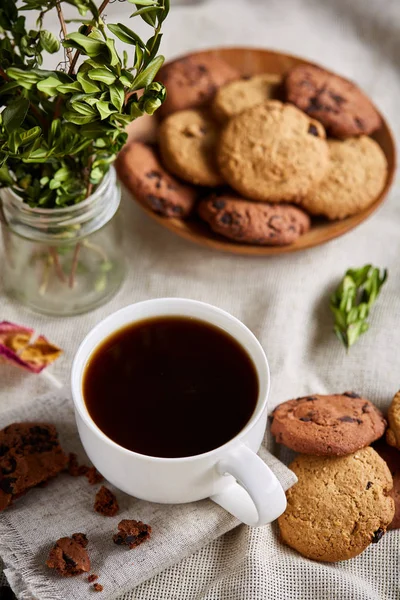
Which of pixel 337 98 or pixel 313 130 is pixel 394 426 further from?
pixel 337 98

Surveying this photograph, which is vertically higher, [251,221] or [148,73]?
[148,73]

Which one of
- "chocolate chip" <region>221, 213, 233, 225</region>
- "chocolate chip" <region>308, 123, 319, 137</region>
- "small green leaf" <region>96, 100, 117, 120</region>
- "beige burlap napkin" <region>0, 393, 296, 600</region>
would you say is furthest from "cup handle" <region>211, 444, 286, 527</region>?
"chocolate chip" <region>308, 123, 319, 137</region>

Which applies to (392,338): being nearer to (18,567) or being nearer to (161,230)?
(161,230)

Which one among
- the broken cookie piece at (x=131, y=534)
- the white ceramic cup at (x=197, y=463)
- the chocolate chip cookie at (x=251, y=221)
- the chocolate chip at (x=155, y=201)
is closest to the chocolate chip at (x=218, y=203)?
the chocolate chip cookie at (x=251, y=221)

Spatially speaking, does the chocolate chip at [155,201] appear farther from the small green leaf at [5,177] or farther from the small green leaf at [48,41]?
the small green leaf at [48,41]

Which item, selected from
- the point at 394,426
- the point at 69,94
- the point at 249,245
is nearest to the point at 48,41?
the point at 69,94

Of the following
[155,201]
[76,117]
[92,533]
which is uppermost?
[76,117]
